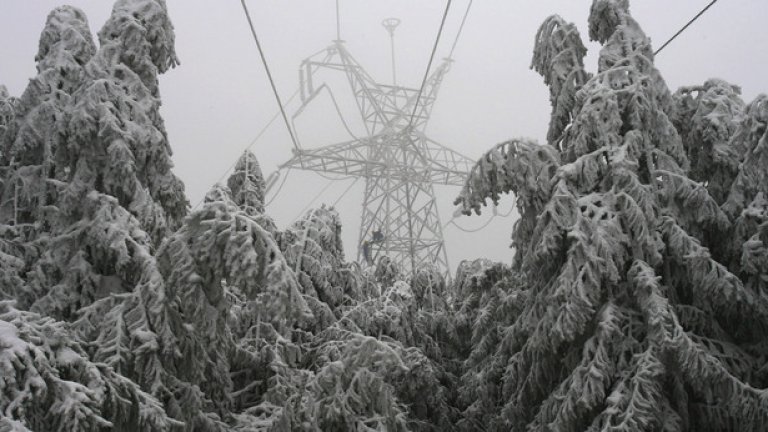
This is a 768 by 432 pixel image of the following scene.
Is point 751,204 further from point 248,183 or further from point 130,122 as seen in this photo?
point 248,183

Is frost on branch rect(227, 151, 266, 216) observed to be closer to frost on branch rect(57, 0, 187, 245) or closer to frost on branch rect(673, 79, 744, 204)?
frost on branch rect(57, 0, 187, 245)

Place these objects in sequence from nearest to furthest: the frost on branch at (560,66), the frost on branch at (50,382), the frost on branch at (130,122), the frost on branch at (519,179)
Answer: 1. the frost on branch at (50,382)
2. the frost on branch at (130,122)
3. the frost on branch at (519,179)
4. the frost on branch at (560,66)

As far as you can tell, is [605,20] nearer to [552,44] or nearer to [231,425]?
[552,44]

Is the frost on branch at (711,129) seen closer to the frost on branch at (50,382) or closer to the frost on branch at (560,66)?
the frost on branch at (560,66)

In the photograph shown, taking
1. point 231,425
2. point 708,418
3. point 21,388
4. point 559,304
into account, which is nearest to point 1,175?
point 231,425

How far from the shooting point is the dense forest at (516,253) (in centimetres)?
651

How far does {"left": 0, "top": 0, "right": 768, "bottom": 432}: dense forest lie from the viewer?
6.51 meters

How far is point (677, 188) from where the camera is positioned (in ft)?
24.9

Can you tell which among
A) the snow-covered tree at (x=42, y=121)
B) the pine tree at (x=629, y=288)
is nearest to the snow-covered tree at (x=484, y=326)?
the pine tree at (x=629, y=288)

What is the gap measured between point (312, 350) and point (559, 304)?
4.84m

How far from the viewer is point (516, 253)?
29.4ft

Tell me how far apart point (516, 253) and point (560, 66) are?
2.37 meters

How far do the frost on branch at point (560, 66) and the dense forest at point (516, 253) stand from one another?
4cm

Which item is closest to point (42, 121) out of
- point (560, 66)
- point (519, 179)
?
point (519, 179)
